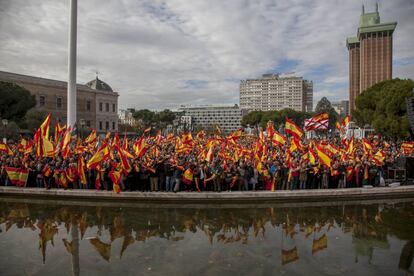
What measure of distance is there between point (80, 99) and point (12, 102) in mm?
28997

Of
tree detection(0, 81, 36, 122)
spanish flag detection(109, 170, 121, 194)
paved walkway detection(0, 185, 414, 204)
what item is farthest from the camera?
tree detection(0, 81, 36, 122)

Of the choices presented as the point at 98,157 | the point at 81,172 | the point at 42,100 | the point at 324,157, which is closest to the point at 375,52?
the point at 42,100

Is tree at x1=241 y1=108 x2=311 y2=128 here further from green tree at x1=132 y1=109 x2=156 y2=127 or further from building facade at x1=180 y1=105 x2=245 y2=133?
building facade at x1=180 y1=105 x2=245 y2=133

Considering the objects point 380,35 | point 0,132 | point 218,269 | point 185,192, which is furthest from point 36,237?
point 380,35

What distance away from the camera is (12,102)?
154 ft

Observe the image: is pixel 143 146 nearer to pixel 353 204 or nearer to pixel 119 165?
pixel 119 165

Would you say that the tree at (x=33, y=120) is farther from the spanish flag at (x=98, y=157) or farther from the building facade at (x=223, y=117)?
the building facade at (x=223, y=117)

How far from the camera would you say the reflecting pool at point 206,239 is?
22.2 ft

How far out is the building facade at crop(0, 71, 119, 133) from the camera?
65938mm

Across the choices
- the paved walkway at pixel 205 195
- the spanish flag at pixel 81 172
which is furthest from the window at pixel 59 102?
the spanish flag at pixel 81 172

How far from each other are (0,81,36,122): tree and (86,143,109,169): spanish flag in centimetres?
3874

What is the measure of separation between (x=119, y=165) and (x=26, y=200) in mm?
3889

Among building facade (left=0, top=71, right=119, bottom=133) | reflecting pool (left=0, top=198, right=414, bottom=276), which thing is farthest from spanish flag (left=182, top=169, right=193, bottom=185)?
building facade (left=0, top=71, right=119, bottom=133)

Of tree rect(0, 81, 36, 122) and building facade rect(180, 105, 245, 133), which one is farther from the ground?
building facade rect(180, 105, 245, 133)
